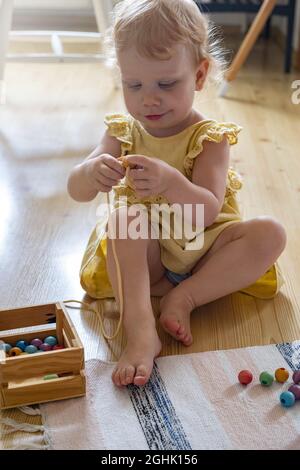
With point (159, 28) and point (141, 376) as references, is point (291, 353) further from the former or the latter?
point (159, 28)

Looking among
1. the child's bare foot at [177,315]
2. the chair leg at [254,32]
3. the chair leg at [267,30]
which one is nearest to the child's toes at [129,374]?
the child's bare foot at [177,315]

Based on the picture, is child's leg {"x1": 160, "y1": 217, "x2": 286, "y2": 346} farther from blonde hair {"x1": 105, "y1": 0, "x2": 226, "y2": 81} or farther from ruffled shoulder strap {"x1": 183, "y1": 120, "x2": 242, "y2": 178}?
blonde hair {"x1": 105, "y1": 0, "x2": 226, "y2": 81}

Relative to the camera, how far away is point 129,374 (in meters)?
1.03

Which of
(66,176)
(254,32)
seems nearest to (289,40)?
(254,32)

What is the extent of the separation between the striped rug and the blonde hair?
455mm

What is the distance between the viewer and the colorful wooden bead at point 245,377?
3.34 ft

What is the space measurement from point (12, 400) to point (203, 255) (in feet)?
1.37

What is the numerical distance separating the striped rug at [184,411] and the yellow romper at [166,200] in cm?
19

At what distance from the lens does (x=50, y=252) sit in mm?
1403

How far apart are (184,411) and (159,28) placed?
0.54 metres

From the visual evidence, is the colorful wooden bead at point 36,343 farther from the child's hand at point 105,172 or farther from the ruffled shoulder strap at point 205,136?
the ruffled shoulder strap at point 205,136

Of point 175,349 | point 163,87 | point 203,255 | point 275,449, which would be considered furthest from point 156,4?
point 275,449
